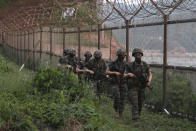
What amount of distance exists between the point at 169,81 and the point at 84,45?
477cm

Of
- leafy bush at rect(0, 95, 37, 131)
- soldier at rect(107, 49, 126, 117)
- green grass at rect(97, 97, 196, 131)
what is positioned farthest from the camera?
soldier at rect(107, 49, 126, 117)

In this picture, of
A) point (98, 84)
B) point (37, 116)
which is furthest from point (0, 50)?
point (37, 116)

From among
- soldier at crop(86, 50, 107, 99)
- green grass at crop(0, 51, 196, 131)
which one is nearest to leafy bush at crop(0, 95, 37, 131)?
green grass at crop(0, 51, 196, 131)

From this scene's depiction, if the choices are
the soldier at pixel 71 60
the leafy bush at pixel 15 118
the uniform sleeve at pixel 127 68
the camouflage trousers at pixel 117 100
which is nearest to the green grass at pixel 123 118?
the camouflage trousers at pixel 117 100

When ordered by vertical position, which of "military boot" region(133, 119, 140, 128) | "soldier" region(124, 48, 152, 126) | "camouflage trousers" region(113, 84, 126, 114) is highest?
"soldier" region(124, 48, 152, 126)

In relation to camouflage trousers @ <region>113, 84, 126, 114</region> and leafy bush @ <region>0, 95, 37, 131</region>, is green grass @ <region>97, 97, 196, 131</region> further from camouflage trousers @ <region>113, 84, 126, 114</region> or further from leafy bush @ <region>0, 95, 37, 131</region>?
leafy bush @ <region>0, 95, 37, 131</region>

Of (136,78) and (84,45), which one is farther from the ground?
(84,45)

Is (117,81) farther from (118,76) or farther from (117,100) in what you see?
(117,100)

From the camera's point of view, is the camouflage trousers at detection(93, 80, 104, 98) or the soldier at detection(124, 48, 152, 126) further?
the camouflage trousers at detection(93, 80, 104, 98)

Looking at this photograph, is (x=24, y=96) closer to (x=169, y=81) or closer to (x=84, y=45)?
(x=169, y=81)

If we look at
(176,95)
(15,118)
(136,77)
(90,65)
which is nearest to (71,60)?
(90,65)

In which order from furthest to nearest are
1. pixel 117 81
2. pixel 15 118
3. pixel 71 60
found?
pixel 71 60, pixel 117 81, pixel 15 118

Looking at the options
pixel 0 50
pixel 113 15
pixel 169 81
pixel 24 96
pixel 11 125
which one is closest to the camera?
pixel 11 125

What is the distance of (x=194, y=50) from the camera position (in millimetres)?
7195
